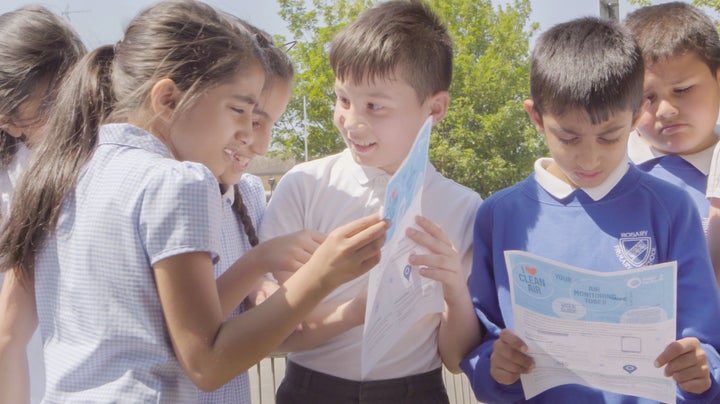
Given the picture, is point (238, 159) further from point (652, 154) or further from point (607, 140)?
point (652, 154)

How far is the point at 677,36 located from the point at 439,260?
105 centimetres

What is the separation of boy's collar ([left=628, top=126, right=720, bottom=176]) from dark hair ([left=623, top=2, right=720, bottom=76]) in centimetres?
24

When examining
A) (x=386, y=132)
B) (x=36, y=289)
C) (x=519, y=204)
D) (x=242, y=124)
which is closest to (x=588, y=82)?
(x=519, y=204)

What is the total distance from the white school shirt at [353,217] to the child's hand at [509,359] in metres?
0.28

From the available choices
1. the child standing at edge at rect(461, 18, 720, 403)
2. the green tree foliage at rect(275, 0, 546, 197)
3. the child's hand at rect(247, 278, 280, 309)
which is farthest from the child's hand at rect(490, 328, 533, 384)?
the green tree foliage at rect(275, 0, 546, 197)

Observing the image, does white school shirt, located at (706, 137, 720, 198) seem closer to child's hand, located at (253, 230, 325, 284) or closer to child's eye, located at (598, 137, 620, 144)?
child's eye, located at (598, 137, 620, 144)

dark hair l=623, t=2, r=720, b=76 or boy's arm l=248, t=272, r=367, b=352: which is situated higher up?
dark hair l=623, t=2, r=720, b=76

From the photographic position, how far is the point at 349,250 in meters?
1.50

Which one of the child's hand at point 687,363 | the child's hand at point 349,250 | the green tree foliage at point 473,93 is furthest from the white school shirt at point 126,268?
the green tree foliage at point 473,93

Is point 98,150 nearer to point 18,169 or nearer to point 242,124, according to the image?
point 242,124

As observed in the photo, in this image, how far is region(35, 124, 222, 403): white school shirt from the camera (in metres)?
1.48

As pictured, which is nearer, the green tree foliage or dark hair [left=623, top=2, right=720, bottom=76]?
dark hair [left=623, top=2, right=720, bottom=76]

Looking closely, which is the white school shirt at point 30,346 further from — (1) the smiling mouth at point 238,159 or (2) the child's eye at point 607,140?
(2) the child's eye at point 607,140

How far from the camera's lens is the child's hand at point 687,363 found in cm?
168
